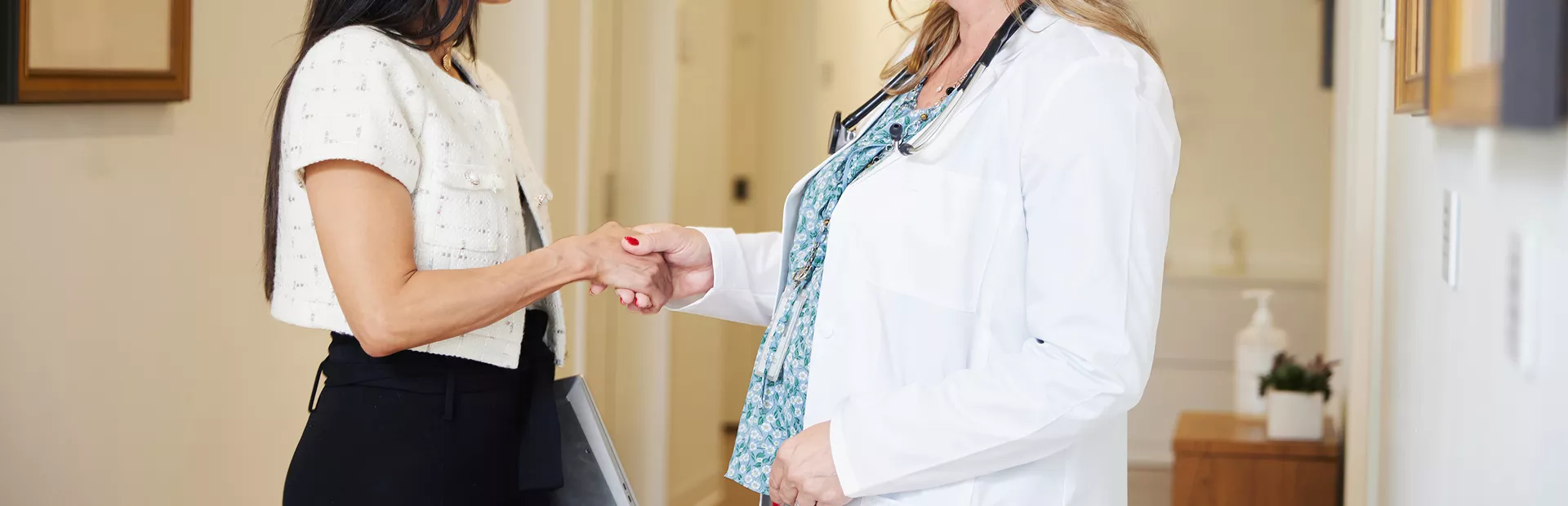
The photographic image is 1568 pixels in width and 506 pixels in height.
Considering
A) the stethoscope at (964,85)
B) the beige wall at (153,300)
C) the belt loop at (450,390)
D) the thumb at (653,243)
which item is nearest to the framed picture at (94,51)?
the beige wall at (153,300)

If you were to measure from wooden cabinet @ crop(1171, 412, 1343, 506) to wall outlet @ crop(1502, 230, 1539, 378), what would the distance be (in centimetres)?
210

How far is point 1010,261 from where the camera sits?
44.9 inches

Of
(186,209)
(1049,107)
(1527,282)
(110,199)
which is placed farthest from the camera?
(186,209)

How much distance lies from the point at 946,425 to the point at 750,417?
0.32m

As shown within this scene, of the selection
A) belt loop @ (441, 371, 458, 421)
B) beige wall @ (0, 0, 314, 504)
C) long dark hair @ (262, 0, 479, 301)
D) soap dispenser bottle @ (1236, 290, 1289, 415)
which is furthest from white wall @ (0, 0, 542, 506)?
soap dispenser bottle @ (1236, 290, 1289, 415)

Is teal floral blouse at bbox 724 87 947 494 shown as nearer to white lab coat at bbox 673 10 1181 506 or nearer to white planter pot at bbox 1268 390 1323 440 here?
white lab coat at bbox 673 10 1181 506

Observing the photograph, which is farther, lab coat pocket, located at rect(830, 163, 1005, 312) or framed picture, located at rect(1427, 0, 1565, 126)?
lab coat pocket, located at rect(830, 163, 1005, 312)

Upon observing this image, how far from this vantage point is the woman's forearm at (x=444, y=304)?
126 cm

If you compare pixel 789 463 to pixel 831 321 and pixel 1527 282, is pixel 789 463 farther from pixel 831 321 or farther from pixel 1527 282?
pixel 1527 282

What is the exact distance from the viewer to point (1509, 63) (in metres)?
0.69

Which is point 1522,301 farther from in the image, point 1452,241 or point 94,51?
point 94,51

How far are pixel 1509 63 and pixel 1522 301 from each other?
210mm

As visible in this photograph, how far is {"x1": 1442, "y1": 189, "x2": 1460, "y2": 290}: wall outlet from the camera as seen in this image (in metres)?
1.13

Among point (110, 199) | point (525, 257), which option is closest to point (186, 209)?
point (110, 199)
